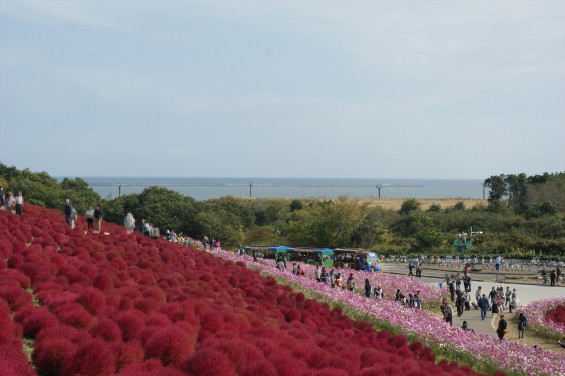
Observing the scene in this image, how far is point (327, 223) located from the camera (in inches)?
2354

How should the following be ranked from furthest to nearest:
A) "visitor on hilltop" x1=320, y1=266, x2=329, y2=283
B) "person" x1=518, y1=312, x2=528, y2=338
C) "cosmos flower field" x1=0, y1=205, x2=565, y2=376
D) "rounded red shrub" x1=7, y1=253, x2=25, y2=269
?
"visitor on hilltop" x1=320, y1=266, x2=329, y2=283 → "person" x1=518, y1=312, x2=528, y2=338 → "rounded red shrub" x1=7, y1=253, x2=25, y2=269 → "cosmos flower field" x1=0, y1=205, x2=565, y2=376

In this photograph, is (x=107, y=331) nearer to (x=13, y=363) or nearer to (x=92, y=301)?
(x=13, y=363)

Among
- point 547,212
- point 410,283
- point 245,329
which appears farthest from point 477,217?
point 245,329

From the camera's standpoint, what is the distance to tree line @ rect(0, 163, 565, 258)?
54500 mm

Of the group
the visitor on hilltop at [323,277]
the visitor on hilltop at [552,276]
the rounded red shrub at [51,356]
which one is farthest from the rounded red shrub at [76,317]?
the visitor on hilltop at [552,276]

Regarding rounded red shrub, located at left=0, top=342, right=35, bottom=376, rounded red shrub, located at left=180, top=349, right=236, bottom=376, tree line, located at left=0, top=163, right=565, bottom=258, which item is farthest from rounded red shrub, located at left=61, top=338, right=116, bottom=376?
tree line, located at left=0, top=163, right=565, bottom=258

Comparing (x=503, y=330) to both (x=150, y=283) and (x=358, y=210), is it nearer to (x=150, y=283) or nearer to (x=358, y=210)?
(x=150, y=283)

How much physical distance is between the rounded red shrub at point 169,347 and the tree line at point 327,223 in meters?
41.9

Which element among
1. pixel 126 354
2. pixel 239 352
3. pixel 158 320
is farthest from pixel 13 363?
pixel 158 320

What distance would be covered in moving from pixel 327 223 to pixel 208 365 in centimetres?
5437

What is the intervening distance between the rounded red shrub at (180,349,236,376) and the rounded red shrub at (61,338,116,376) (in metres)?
0.63

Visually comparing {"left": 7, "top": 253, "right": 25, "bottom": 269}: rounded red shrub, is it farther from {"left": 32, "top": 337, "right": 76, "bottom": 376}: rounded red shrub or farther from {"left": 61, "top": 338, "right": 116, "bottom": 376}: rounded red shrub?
{"left": 61, "top": 338, "right": 116, "bottom": 376}: rounded red shrub

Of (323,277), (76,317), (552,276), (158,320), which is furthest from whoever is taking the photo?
(552,276)

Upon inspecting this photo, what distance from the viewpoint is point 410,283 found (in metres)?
31.6
